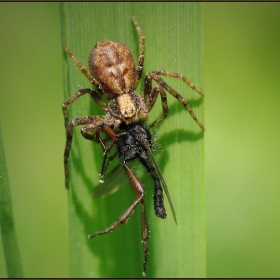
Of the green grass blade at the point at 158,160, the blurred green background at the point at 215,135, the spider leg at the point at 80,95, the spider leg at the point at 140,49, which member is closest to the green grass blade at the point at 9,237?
the green grass blade at the point at 158,160

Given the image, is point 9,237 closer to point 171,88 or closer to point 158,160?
point 158,160

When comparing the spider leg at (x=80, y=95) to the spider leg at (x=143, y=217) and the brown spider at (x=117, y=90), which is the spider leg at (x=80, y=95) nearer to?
the brown spider at (x=117, y=90)

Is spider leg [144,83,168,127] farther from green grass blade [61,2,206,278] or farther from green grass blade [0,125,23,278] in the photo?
green grass blade [0,125,23,278]

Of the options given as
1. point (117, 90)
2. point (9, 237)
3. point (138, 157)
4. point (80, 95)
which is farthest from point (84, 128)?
point (9, 237)

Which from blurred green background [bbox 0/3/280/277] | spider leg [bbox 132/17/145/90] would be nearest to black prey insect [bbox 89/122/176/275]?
spider leg [bbox 132/17/145/90]

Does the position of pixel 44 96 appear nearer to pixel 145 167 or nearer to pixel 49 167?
pixel 49 167

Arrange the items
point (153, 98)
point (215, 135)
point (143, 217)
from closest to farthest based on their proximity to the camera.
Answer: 1. point (143, 217)
2. point (153, 98)
3. point (215, 135)
